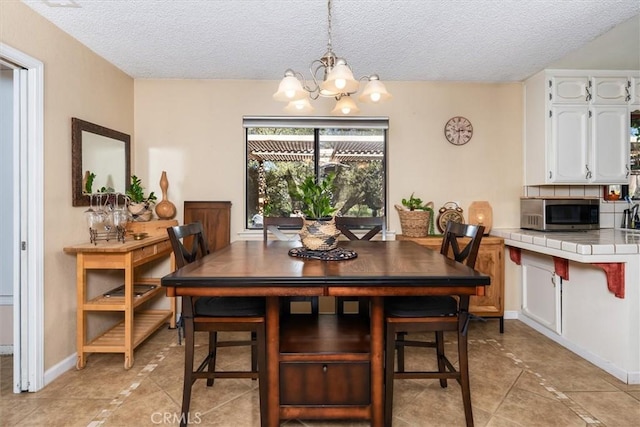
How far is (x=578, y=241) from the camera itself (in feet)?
8.35

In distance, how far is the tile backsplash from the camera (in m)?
3.41

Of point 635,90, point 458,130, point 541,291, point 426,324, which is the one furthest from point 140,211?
point 635,90

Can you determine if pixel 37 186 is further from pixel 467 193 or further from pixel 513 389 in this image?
pixel 467 193

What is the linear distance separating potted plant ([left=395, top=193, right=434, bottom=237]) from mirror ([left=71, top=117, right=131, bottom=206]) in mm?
2662

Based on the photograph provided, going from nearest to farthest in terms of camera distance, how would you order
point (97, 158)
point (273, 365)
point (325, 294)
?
1. point (325, 294)
2. point (273, 365)
3. point (97, 158)

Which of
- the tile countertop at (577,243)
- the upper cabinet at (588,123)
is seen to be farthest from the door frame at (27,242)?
the upper cabinet at (588,123)

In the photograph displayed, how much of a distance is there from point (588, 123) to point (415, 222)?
5.92ft

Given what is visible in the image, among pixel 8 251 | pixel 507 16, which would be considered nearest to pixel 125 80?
pixel 8 251

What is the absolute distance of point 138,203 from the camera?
10.4ft

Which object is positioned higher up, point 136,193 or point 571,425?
point 136,193

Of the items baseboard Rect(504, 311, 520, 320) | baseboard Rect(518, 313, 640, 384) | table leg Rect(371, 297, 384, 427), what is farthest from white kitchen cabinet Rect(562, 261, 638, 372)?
table leg Rect(371, 297, 384, 427)

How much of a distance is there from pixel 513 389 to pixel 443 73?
2699 mm

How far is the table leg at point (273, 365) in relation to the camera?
164 cm

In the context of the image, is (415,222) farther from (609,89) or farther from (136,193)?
(136,193)
